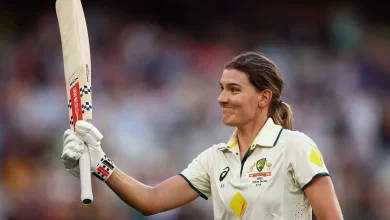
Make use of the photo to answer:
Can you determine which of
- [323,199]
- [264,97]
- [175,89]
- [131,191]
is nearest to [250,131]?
[264,97]

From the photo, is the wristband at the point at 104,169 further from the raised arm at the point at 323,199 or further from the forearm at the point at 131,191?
the raised arm at the point at 323,199

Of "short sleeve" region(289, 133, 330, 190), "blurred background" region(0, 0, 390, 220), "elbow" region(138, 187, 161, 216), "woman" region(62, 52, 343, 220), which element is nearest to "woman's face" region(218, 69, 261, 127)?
"woman" region(62, 52, 343, 220)

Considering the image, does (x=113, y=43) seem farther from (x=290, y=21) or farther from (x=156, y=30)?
(x=290, y=21)

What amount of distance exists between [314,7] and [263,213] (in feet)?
21.9

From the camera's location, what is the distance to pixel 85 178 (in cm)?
388

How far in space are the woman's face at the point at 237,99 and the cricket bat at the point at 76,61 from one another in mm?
767

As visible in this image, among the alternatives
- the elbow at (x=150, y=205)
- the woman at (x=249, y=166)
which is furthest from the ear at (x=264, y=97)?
the elbow at (x=150, y=205)

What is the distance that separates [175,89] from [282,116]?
14.8ft

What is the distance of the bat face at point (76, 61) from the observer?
4211 mm

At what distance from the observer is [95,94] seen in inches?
333

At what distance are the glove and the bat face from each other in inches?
7.6

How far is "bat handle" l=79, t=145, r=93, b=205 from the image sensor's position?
3842 mm

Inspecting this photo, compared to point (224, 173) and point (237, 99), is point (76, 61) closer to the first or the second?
A: point (237, 99)

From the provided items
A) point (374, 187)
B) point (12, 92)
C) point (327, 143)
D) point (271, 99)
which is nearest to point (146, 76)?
point (12, 92)
